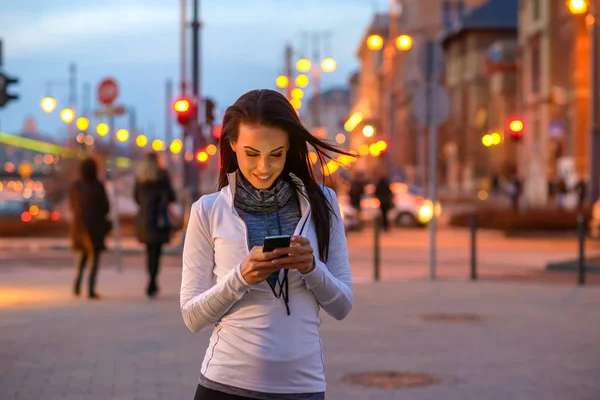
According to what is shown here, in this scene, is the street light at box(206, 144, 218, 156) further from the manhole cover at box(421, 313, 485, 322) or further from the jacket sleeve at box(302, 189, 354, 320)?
the jacket sleeve at box(302, 189, 354, 320)

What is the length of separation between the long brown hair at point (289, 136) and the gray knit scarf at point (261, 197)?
0.08 metres

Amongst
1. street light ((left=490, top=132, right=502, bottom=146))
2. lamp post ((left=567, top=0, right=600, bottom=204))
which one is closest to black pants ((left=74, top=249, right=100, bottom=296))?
lamp post ((left=567, top=0, right=600, bottom=204))

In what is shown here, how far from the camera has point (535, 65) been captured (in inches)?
2793

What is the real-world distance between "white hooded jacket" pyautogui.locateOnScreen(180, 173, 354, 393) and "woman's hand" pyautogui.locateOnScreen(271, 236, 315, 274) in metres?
0.13

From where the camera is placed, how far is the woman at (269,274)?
425 cm

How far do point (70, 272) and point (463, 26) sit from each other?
77852 millimetres

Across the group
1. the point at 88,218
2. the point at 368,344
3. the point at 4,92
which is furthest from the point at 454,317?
the point at 4,92

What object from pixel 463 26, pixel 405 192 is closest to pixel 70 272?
pixel 405 192

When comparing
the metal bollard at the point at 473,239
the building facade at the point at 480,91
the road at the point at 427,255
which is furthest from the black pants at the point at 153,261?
the building facade at the point at 480,91

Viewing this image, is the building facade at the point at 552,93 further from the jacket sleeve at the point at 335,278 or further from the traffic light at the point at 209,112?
the jacket sleeve at the point at 335,278

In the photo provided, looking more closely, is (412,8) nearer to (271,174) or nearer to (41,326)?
(41,326)

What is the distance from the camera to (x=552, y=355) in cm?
1109

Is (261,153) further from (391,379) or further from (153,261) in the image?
(153,261)

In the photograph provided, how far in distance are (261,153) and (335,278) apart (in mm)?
466
